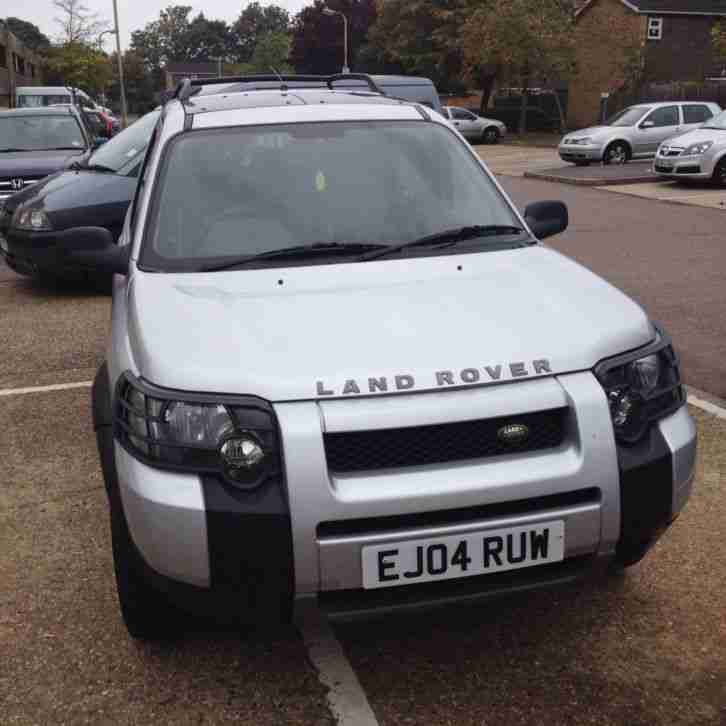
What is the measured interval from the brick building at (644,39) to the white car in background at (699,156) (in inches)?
1089

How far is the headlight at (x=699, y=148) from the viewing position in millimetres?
17609

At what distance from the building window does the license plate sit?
49.4 m

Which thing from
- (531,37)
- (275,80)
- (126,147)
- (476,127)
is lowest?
(476,127)

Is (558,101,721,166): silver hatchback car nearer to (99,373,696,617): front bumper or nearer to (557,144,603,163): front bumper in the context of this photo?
(557,144,603,163): front bumper

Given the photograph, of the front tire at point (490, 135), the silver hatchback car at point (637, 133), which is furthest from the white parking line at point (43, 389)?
the front tire at point (490, 135)

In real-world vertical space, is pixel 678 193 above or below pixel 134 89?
above

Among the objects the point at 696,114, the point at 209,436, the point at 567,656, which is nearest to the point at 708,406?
the point at 567,656

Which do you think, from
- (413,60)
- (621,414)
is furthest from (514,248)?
(413,60)

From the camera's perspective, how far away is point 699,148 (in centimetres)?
1775

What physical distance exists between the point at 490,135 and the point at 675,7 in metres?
16.0

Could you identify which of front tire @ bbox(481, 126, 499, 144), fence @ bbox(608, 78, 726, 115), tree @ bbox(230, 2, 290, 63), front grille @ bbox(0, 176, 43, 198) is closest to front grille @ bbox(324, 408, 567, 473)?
front grille @ bbox(0, 176, 43, 198)

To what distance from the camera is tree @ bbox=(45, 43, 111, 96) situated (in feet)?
197

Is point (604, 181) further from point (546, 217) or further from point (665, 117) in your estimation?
point (546, 217)

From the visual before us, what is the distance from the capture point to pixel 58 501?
4.51 m
